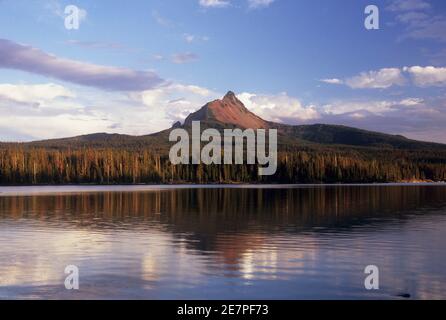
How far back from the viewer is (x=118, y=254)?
3092cm

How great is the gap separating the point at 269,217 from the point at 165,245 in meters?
20.9

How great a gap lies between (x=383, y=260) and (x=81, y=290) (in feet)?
51.0

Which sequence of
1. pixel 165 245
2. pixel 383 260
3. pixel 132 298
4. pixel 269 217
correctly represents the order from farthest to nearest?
pixel 269 217, pixel 165 245, pixel 383 260, pixel 132 298

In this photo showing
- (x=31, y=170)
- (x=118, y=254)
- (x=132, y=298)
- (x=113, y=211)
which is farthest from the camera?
(x=31, y=170)

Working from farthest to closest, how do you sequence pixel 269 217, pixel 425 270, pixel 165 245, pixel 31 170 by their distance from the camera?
pixel 31 170 → pixel 269 217 → pixel 165 245 → pixel 425 270

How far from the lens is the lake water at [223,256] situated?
71.8 ft

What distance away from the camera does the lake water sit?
21.9 meters

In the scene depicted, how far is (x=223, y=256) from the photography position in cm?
2988
